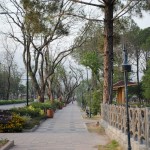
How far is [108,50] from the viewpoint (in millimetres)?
22219

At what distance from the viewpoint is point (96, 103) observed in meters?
33.0

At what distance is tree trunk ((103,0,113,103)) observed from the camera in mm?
21684

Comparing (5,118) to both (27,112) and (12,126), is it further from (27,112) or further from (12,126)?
(27,112)

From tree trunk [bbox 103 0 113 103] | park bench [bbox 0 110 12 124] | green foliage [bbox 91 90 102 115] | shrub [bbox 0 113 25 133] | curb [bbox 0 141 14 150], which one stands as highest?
tree trunk [bbox 103 0 113 103]

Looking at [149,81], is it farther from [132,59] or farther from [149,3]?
[149,3]

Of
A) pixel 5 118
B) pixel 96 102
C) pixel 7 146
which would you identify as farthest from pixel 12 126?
pixel 96 102

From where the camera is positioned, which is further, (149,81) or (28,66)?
(149,81)

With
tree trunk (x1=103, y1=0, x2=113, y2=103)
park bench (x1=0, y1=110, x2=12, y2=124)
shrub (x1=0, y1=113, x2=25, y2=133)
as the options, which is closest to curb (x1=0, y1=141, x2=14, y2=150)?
shrub (x1=0, y1=113, x2=25, y2=133)

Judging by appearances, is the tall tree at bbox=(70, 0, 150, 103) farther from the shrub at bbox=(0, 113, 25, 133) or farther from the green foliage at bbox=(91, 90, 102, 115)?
the green foliage at bbox=(91, 90, 102, 115)

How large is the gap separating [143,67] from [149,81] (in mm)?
11808

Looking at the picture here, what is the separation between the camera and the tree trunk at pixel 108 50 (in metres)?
21.7

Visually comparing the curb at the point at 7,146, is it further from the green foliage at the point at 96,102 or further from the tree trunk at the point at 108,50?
the green foliage at the point at 96,102

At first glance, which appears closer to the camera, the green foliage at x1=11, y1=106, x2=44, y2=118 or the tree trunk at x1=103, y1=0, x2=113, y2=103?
the tree trunk at x1=103, y1=0, x2=113, y2=103

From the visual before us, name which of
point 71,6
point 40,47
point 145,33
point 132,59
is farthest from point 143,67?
point 71,6
